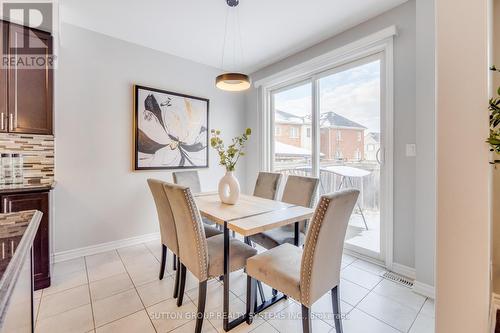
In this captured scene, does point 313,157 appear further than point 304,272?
Yes

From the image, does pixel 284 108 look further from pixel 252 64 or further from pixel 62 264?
pixel 62 264

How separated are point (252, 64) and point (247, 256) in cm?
308

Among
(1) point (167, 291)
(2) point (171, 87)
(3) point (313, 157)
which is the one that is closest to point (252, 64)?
(2) point (171, 87)

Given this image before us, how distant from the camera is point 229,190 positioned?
6.79ft

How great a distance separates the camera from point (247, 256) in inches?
67.8

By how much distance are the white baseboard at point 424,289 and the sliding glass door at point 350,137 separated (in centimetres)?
44

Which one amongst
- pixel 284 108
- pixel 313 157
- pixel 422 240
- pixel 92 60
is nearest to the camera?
pixel 422 240

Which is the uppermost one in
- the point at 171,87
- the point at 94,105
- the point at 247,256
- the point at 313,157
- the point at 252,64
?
the point at 252,64

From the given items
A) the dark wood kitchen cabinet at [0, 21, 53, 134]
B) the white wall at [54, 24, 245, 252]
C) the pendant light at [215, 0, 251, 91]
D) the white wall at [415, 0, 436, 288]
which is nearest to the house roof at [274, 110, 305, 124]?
the pendant light at [215, 0, 251, 91]

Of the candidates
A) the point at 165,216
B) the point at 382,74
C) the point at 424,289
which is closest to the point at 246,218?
the point at 165,216

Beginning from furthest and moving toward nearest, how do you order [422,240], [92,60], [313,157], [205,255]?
[313,157] < [92,60] < [422,240] < [205,255]

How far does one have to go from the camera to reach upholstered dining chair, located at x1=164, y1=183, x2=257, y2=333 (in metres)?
1.46

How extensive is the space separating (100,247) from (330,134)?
3.21m

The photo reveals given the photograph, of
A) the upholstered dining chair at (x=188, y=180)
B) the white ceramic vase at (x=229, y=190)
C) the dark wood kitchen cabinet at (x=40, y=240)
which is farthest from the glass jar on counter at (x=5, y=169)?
the white ceramic vase at (x=229, y=190)
